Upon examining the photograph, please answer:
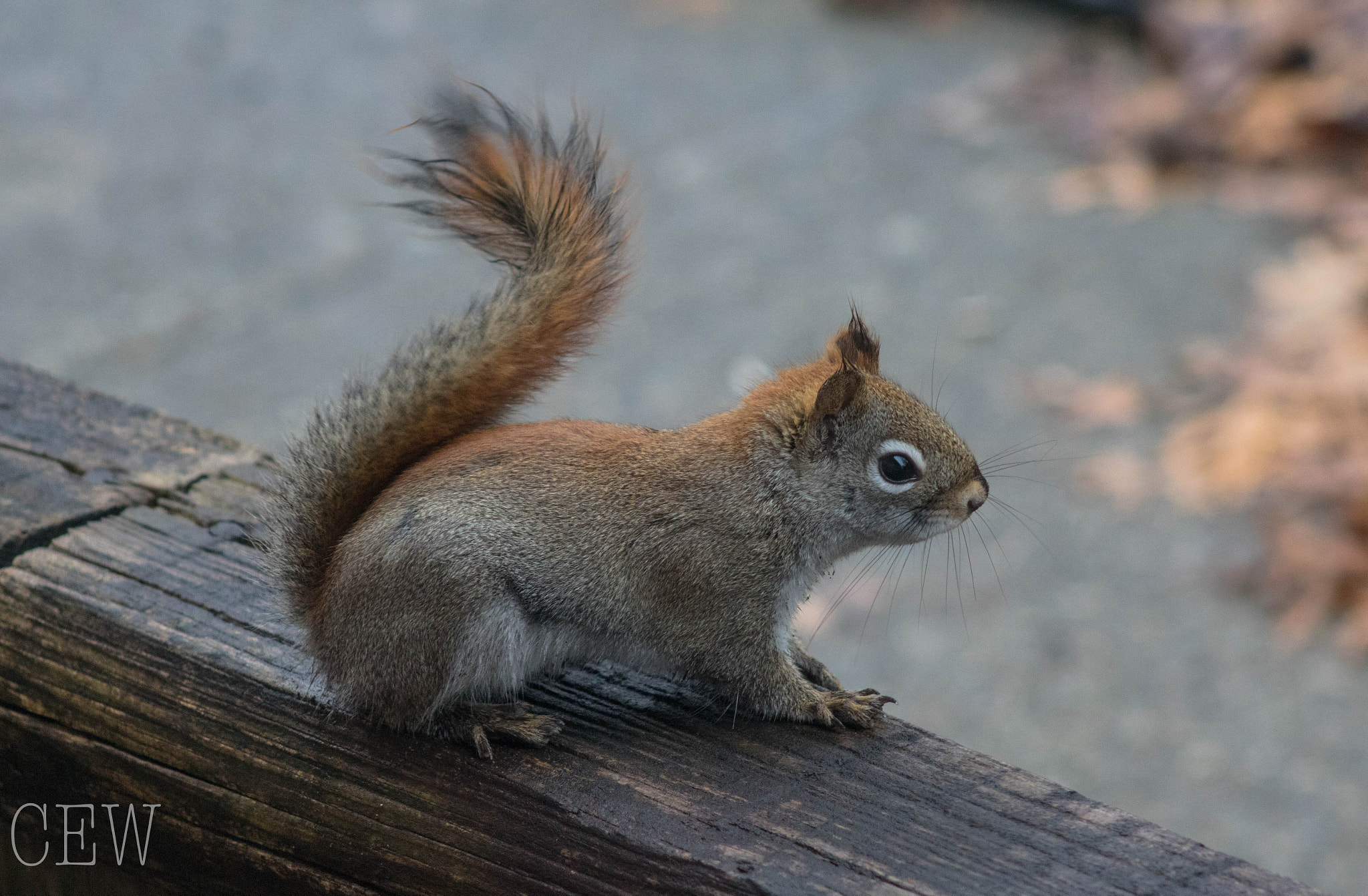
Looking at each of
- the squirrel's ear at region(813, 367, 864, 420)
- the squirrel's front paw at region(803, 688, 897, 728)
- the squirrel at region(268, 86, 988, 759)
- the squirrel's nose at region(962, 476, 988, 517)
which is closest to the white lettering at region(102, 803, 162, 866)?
the squirrel at region(268, 86, 988, 759)

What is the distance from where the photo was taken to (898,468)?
146 cm

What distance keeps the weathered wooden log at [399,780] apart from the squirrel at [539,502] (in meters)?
0.05

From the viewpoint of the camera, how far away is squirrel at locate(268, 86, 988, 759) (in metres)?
1.27

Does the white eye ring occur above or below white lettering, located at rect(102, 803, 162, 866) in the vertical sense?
above

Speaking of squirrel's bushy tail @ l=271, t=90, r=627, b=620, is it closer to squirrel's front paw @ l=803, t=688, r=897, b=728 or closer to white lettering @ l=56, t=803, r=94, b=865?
white lettering @ l=56, t=803, r=94, b=865

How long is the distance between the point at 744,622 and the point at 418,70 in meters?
4.52

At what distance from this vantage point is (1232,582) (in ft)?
10.2

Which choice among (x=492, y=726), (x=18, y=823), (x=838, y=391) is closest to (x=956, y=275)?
(x=838, y=391)

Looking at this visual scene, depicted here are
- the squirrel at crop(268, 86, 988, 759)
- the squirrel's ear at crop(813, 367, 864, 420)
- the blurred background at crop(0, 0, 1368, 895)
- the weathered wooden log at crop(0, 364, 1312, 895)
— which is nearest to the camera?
the weathered wooden log at crop(0, 364, 1312, 895)

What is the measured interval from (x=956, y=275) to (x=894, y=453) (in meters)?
3.02

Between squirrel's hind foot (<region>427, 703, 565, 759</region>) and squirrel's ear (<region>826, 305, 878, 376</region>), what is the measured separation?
0.52 m

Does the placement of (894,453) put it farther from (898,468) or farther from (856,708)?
(856,708)

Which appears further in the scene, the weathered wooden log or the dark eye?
the dark eye

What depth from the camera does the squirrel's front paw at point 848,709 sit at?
1.24 metres
